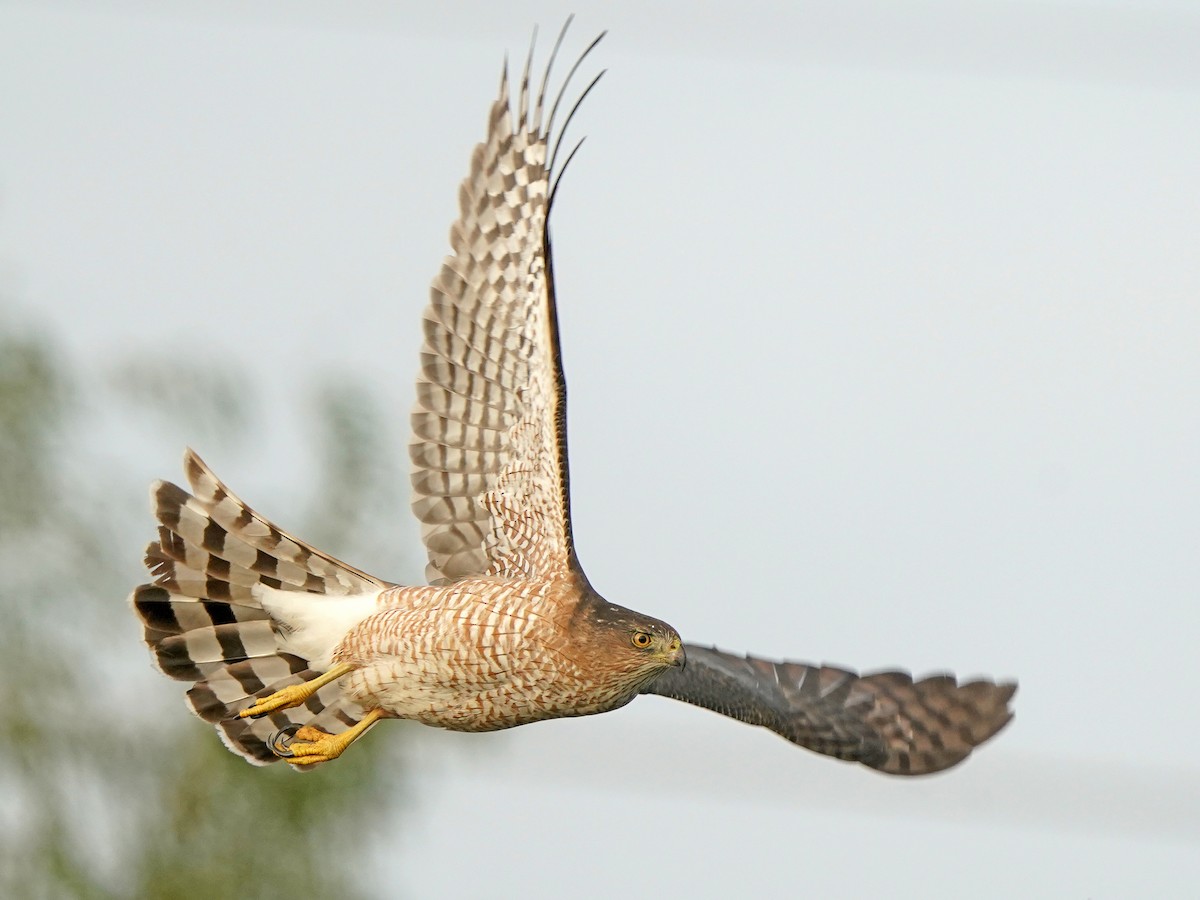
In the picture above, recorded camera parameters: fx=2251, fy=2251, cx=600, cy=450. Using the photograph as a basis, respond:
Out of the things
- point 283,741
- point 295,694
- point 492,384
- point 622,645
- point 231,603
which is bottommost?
point 283,741

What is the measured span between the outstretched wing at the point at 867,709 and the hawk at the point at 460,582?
60cm

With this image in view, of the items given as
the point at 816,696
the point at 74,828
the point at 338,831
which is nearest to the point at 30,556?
the point at 74,828

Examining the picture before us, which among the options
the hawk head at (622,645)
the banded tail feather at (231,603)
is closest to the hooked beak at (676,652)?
the hawk head at (622,645)

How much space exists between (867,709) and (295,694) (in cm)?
332

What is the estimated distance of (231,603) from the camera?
9.34 m

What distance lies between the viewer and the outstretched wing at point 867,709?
10258mm

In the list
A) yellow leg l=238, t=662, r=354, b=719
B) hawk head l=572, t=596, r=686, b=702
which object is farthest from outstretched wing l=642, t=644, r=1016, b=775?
yellow leg l=238, t=662, r=354, b=719

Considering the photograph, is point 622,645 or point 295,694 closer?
point 622,645

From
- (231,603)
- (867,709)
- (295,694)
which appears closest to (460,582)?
(295,694)

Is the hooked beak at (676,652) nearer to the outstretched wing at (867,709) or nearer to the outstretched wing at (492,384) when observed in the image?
the outstretched wing at (492,384)

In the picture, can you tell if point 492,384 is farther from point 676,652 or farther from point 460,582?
point 676,652

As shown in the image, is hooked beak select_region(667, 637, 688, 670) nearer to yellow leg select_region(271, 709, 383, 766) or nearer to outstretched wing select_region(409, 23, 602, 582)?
outstretched wing select_region(409, 23, 602, 582)

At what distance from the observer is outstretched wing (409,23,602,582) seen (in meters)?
8.91

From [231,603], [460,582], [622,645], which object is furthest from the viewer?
[231,603]
